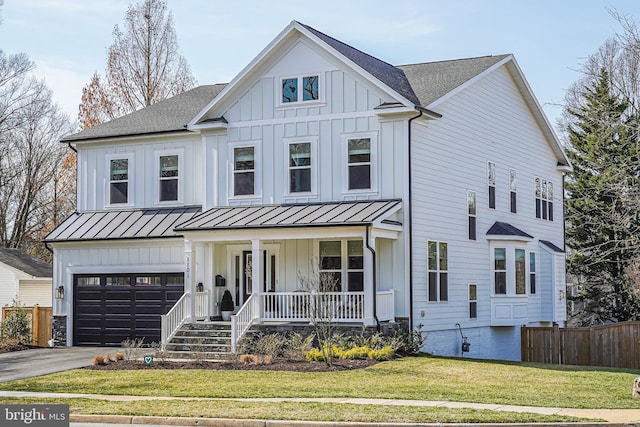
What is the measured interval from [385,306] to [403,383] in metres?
6.21

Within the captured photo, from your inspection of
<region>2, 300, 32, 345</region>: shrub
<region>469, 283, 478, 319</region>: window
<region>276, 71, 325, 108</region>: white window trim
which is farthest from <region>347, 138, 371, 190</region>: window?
<region>2, 300, 32, 345</region>: shrub

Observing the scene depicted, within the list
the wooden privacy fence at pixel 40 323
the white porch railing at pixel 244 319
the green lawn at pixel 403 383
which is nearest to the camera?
the green lawn at pixel 403 383

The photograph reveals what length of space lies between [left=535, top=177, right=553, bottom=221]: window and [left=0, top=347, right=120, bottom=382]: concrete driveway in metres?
16.4

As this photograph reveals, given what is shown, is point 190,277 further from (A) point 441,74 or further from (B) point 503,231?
(B) point 503,231

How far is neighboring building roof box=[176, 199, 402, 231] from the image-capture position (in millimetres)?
24406

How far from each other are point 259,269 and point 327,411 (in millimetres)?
10763

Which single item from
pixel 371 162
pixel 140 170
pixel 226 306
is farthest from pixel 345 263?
pixel 140 170

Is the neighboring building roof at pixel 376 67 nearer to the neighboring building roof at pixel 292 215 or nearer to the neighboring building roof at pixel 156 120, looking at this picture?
the neighboring building roof at pixel 292 215

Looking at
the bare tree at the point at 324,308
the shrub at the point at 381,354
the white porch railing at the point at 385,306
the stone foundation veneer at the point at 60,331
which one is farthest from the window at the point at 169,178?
the shrub at the point at 381,354

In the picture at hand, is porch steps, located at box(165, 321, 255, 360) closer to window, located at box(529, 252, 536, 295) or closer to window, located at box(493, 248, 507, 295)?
window, located at box(493, 248, 507, 295)

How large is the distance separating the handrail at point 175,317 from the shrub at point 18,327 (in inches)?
254

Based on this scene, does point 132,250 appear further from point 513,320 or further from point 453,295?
point 513,320

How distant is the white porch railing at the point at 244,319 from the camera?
24391 mm

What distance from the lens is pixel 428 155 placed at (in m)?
26.6
